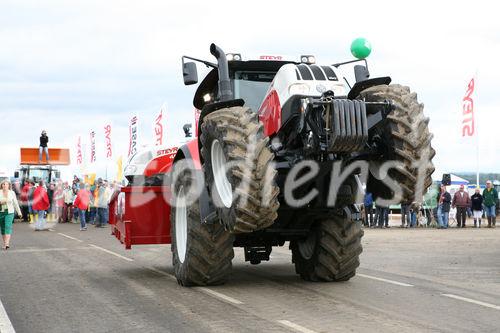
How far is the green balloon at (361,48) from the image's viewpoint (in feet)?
34.1

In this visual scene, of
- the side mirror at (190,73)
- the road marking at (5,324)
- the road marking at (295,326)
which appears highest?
the side mirror at (190,73)

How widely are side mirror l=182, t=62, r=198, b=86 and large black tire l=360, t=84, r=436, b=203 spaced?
226cm

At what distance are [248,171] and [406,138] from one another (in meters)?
1.82

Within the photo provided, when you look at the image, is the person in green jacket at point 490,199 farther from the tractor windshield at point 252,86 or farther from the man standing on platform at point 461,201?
the tractor windshield at point 252,86

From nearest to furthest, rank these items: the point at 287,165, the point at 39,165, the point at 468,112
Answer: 1. the point at 287,165
2. the point at 468,112
3. the point at 39,165

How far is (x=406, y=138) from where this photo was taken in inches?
322

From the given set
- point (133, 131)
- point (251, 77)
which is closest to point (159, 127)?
point (133, 131)

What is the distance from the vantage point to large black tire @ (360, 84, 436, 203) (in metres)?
8.22

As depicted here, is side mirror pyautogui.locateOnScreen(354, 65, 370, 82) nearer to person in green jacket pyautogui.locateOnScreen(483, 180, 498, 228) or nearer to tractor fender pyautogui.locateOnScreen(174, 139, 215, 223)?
tractor fender pyautogui.locateOnScreen(174, 139, 215, 223)

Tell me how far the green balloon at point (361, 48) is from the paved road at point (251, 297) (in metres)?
3.26

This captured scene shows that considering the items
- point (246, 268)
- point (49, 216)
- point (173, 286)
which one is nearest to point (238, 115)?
point (173, 286)

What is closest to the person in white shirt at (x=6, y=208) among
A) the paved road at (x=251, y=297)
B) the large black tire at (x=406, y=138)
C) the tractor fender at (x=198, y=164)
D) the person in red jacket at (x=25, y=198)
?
the paved road at (x=251, y=297)

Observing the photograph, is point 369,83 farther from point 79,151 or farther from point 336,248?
point 79,151

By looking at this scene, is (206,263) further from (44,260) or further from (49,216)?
(49,216)
